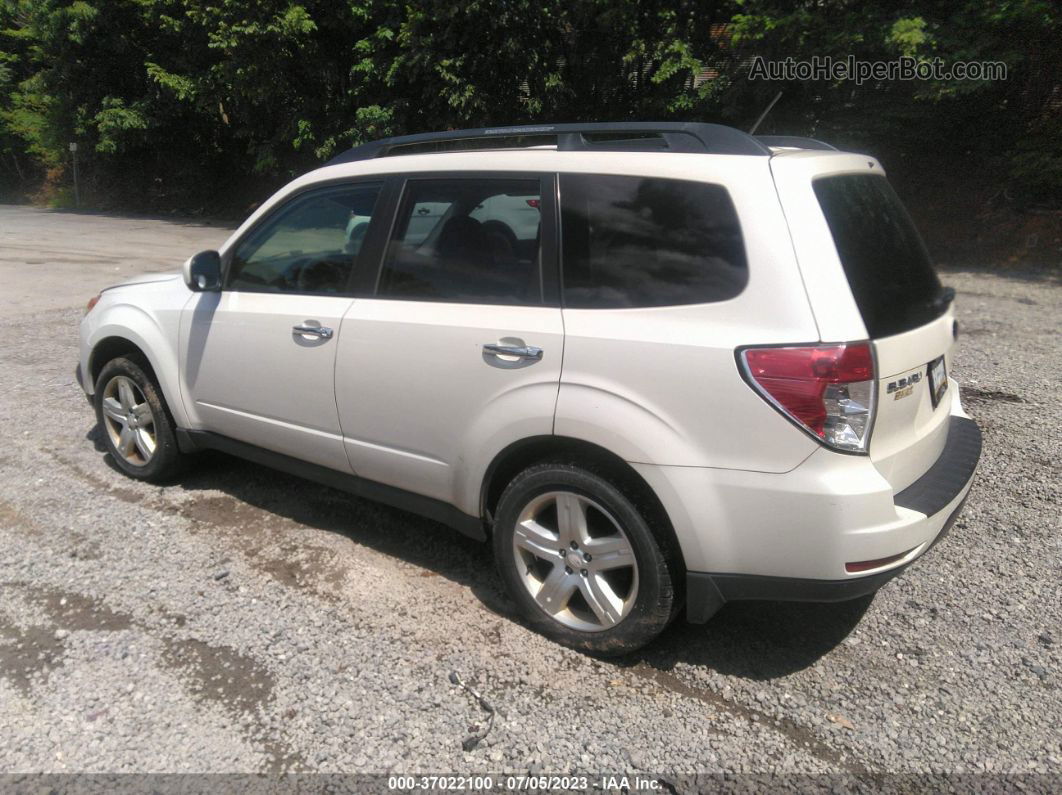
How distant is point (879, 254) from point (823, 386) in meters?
0.69

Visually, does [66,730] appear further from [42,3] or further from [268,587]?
[42,3]

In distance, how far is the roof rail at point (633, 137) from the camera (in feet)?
9.34

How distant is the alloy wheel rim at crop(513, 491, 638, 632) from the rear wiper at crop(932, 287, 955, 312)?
1.49 meters

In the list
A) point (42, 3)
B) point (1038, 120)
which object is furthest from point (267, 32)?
point (1038, 120)

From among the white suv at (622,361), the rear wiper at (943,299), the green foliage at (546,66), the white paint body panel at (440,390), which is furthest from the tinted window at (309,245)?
the green foliage at (546,66)

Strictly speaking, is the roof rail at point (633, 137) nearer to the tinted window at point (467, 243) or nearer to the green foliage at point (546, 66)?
the tinted window at point (467, 243)

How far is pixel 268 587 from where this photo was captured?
360 centimetres

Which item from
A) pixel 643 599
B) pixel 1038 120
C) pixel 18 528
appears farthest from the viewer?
pixel 1038 120

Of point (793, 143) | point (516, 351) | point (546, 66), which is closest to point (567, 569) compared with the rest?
point (516, 351)

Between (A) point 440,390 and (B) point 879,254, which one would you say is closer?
(B) point 879,254

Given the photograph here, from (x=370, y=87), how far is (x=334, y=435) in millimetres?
17455

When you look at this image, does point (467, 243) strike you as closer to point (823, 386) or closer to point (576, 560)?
point (576, 560)

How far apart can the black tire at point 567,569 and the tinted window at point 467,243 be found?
68 centimetres

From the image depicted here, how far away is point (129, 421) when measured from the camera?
183 inches
